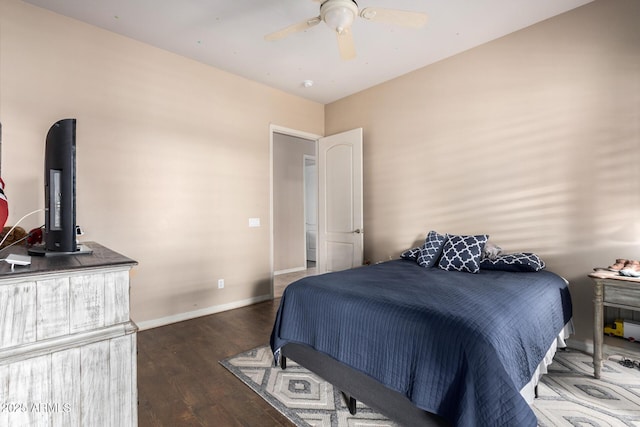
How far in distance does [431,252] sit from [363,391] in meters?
1.57

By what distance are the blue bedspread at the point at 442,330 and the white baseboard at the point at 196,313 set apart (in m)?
1.58

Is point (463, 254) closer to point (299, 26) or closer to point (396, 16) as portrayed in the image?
point (396, 16)

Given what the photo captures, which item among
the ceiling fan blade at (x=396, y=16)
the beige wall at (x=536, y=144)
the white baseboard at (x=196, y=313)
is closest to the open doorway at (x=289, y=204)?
the white baseboard at (x=196, y=313)

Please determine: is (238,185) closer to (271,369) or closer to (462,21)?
(271,369)

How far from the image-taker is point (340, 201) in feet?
14.0

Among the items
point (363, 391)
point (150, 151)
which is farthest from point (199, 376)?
point (150, 151)

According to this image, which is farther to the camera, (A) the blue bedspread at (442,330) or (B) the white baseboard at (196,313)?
(B) the white baseboard at (196,313)

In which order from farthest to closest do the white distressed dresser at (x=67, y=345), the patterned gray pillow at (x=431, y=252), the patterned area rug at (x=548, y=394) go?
the patterned gray pillow at (x=431, y=252) < the patterned area rug at (x=548, y=394) < the white distressed dresser at (x=67, y=345)

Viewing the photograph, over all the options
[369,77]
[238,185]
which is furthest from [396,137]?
[238,185]

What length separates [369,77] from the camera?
379 cm

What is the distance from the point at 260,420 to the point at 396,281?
1.23 m

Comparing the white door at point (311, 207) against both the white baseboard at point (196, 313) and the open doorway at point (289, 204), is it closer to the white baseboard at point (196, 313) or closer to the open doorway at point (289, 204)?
the open doorway at point (289, 204)

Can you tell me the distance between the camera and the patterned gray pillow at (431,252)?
2829 mm

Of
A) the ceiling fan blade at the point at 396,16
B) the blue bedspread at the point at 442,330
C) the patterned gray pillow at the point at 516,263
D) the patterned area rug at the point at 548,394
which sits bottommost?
the patterned area rug at the point at 548,394
